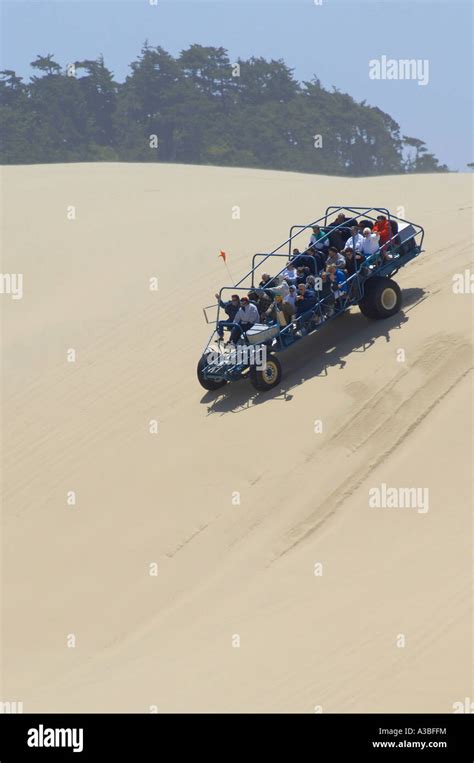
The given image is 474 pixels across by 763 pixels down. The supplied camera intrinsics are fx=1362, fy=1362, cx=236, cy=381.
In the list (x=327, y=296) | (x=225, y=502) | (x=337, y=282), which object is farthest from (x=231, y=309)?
(x=225, y=502)

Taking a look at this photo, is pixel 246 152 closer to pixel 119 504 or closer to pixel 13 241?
pixel 13 241

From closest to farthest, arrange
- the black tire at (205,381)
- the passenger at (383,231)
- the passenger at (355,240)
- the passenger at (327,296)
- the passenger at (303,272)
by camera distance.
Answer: the black tire at (205,381)
the passenger at (327,296)
the passenger at (303,272)
the passenger at (355,240)
the passenger at (383,231)

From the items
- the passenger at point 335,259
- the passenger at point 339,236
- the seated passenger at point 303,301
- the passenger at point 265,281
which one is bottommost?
the seated passenger at point 303,301

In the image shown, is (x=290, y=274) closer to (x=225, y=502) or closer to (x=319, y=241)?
(x=319, y=241)

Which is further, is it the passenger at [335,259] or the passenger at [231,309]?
the passenger at [335,259]

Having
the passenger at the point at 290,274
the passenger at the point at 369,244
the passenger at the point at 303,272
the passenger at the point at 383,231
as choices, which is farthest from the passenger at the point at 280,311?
the passenger at the point at 383,231

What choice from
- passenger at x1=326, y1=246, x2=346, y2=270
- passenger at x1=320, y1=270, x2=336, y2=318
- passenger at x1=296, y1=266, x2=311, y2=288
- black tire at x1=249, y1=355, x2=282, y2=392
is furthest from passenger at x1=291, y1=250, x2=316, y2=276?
black tire at x1=249, y1=355, x2=282, y2=392

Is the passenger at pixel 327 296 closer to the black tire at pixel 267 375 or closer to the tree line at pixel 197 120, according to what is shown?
the black tire at pixel 267 375
